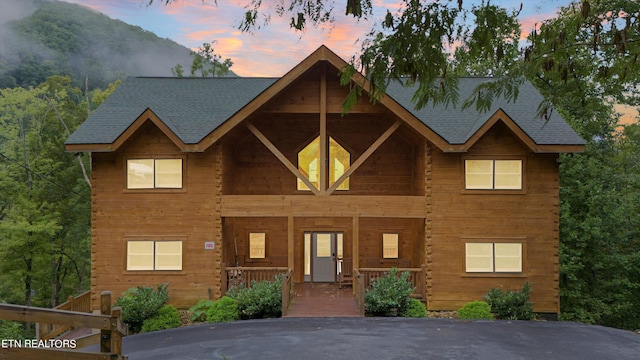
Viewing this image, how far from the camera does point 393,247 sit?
20734 millimetres

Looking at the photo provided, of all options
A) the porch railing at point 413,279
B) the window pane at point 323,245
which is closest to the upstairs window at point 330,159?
the window pane at point 323,245

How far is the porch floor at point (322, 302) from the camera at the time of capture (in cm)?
1489

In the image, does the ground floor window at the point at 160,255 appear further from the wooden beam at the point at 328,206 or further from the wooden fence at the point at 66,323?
the wooden fence at the point at 66,323

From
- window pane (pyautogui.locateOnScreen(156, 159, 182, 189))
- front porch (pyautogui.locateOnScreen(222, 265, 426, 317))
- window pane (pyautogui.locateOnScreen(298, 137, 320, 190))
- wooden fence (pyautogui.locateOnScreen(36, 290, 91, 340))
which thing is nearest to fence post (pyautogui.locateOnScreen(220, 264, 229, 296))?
front porch (pyautogui.locateOnScreen(222, 265, 426, 317))

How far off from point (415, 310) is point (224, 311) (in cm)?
572

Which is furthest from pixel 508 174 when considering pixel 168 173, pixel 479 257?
pixel 168 173

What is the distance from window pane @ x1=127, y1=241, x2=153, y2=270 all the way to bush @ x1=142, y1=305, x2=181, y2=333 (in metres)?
2.24

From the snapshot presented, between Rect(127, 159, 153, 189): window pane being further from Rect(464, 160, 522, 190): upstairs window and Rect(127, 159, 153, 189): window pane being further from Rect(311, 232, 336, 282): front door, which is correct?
Rect(464, 160, 522, 190): upstairs window

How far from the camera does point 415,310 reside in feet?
50.8

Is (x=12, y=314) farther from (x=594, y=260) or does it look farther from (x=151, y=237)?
(x=594, y=260)

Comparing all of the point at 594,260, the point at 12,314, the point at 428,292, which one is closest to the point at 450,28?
the point at 12,314

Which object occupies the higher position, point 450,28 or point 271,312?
point 450,28

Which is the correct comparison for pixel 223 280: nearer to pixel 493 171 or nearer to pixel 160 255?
pixel 160 255

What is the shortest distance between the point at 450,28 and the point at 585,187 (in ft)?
66.0
